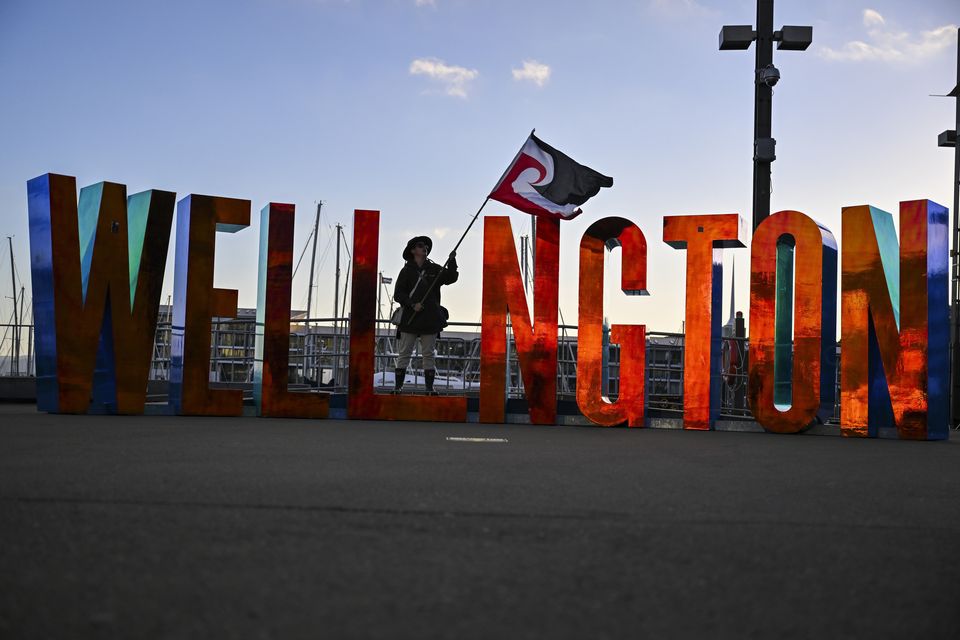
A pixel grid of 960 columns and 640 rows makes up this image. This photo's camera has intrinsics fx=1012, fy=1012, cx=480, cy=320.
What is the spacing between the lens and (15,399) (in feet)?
58.4

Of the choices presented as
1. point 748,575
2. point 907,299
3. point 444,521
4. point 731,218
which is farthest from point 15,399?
point 748,575

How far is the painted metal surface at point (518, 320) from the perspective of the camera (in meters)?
12.6

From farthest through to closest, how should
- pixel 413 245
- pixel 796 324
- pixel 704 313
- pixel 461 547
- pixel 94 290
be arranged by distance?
pixel 413 245
pixel 704 313
pixel 94 290
pixel 796 324
pixel 461 547

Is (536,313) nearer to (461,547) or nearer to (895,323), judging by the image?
(895,323)

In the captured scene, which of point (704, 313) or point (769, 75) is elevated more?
point (769, 75)

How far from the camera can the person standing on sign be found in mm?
14109

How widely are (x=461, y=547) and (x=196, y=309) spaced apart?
9.55m

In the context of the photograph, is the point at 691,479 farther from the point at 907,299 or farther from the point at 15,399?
the point at 15,399

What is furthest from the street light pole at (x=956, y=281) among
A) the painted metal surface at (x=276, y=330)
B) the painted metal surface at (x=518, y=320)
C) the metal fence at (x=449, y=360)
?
the painted metal surface at (x=276, y=330)

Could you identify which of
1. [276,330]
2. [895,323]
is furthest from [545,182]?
[895,323]

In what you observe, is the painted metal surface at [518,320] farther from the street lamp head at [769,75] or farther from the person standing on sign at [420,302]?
the street lamp head at [769,75]

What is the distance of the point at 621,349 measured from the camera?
496 inches

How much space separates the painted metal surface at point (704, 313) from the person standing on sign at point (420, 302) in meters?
3.38

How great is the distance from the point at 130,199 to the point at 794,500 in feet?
32.7
